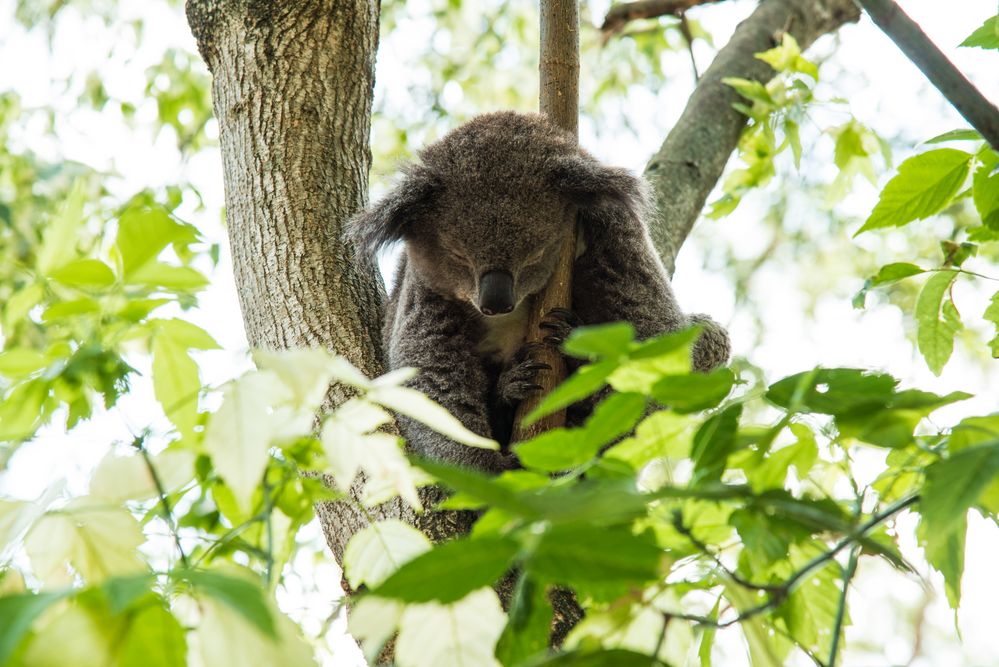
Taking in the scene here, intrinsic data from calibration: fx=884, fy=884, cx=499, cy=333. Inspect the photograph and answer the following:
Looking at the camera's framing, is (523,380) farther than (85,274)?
Yes

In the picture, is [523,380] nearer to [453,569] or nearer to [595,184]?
[595,184]

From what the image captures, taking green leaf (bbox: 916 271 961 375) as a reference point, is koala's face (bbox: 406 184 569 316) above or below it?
above

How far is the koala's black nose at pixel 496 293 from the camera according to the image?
3.04 metres

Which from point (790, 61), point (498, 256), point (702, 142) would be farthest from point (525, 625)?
point (702, 142)

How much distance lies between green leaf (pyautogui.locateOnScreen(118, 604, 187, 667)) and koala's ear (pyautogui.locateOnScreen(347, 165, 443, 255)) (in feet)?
7.26

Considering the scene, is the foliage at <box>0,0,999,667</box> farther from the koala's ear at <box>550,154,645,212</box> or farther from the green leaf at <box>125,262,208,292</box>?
the koala's ear at <box>550,154,645,212</box>

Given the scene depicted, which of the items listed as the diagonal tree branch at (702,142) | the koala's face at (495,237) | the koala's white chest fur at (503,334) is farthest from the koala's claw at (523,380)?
the diagonal tree branch at (702,142)

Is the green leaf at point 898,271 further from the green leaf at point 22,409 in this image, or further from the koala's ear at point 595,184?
the koala's ear at point 595,184

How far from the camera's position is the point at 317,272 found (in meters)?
2.71

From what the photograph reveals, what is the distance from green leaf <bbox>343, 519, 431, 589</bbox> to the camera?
1074mm

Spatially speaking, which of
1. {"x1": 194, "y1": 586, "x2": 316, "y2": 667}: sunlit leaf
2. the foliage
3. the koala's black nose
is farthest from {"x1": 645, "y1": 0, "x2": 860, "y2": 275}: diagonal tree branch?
{"x1": 194, "y1": 586, "x2": 316, "y2": 667}: sunlit leaf

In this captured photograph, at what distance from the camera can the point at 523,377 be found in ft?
9.36

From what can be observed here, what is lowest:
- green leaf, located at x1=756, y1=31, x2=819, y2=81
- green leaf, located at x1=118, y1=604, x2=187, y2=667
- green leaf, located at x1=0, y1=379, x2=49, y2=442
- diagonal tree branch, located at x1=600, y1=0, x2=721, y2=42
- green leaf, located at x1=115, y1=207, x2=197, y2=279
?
green leaf, located at x1=118, y1=604, x2=187, y2=667

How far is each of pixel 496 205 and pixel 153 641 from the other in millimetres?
2656
